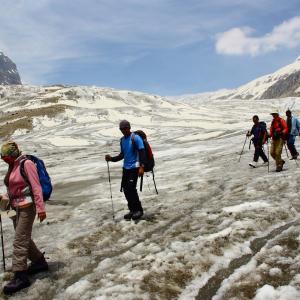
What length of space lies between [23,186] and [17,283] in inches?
70.4

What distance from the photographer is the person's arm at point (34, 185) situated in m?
7.94

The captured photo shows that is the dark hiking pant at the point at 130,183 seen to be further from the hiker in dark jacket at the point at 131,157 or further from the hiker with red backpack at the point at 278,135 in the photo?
the hiker with red backpack at the point at 278,135

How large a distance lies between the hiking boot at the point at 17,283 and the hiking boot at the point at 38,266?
606 millimetres

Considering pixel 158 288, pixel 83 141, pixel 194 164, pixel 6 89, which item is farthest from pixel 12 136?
pixel 6 89

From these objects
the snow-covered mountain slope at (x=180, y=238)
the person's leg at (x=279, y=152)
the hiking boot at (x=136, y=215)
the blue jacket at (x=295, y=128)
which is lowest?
the snow-covered mountain slope at (x=180, y=238)

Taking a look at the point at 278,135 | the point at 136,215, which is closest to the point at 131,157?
the point at 136,215

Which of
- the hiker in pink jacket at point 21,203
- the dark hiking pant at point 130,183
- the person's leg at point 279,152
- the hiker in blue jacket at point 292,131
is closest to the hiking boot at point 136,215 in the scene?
the dark hiking pant at point 130,183

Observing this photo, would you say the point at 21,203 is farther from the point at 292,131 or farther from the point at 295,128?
the point at 295,128

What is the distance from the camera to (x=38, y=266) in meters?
8.84

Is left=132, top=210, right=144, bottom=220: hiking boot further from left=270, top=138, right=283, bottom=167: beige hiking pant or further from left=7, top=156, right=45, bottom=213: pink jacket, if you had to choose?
left=270, top=138, right=283, bottom=167: beige hiking pant

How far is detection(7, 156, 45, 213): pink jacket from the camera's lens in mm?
7977

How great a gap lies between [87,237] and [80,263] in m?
1.82

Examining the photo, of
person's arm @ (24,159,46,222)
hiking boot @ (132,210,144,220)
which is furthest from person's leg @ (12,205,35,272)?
hiking boot @ (132,210,144,220)

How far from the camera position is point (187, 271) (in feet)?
26.9
